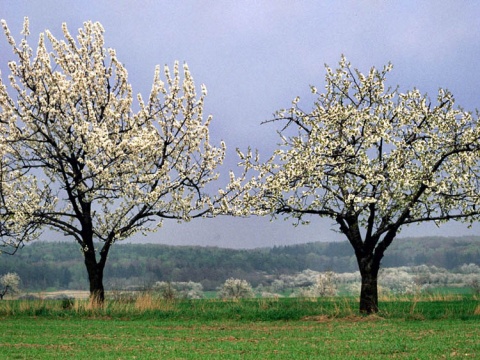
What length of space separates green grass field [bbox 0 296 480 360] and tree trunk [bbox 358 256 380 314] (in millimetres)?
603

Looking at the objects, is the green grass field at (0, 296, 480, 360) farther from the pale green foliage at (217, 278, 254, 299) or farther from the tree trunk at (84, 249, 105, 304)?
the pale green foliage at (217, 278, 254, 299)

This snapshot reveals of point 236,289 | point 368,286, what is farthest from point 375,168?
point 236,289

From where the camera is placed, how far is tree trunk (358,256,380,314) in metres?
26.3

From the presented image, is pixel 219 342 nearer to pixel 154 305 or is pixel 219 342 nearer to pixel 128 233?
pixel 154 305

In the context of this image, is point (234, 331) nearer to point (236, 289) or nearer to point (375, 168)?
point (375, 168)

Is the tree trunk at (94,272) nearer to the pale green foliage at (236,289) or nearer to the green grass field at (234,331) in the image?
the green grass field at (234,331)

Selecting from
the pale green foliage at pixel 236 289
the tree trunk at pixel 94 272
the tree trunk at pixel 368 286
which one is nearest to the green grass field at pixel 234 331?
the tree trunk at pixel 368 286

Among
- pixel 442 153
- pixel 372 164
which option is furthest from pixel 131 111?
pixel 442 153

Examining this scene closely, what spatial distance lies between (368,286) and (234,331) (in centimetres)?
816

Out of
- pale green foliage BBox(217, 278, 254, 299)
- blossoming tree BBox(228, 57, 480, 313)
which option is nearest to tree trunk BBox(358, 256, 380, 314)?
blossoming tree BBox(228, 57, 480, 313)

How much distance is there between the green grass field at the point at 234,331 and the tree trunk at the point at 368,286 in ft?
1.98

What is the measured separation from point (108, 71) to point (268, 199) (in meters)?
12.5

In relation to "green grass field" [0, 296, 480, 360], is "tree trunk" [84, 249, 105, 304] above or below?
above

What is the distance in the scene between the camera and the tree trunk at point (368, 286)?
2633cm
